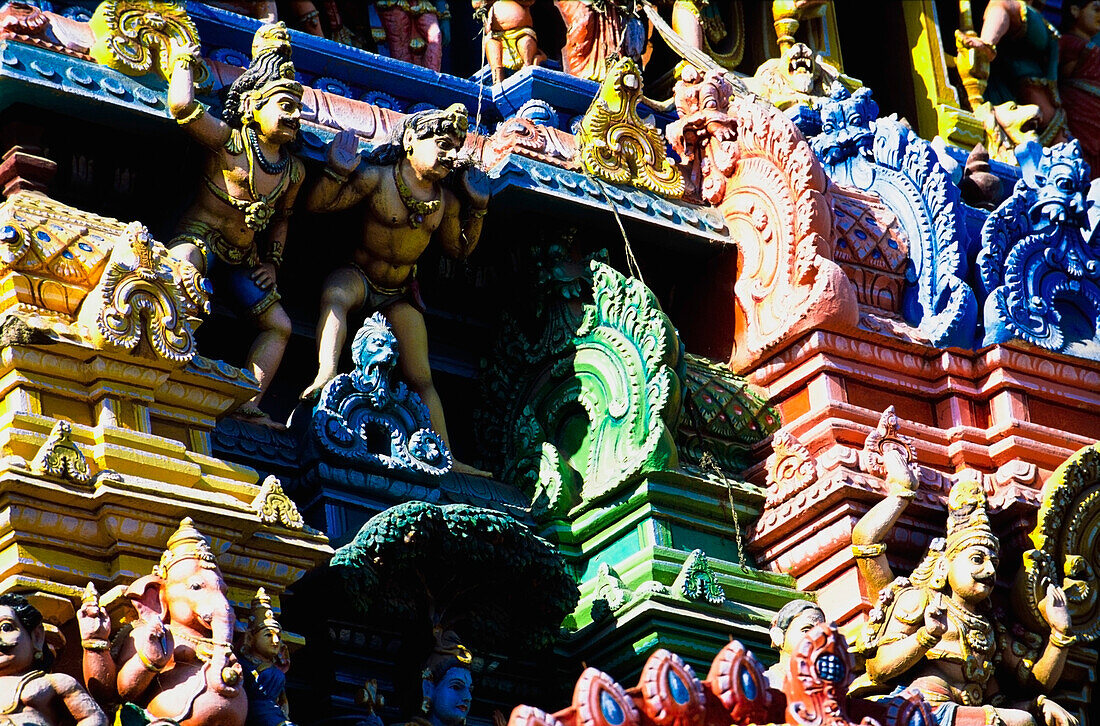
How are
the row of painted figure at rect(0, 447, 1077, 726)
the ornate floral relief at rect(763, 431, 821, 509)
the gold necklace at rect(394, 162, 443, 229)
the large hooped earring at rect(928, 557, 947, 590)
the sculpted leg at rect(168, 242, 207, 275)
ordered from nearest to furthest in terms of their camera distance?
1. the row of painted figure at rect(0, 447, 1077, 726)
2. the sculpted leg at rect(168, 242, 207, 275)
3. the large hooped earring at rect(928, 557, 947, 590)
4. the gold necklace at rect(394, 162, 443, 229)
5. the ornate floral relief at rect(763, 431, 821, 509)

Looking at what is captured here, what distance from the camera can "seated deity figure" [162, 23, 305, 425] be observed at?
602 inches

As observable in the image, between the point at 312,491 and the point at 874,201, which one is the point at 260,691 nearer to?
the point at 312,491

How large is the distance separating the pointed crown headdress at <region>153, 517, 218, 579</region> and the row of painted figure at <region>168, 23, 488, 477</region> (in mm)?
2155

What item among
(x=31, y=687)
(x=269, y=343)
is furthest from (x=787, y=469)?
(x=31, y=687)

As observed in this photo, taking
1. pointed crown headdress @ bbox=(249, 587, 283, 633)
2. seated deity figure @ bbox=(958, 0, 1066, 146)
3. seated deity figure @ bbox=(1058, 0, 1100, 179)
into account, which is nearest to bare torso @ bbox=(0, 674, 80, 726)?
pointed crown headdress @ bbox=(249, 587, 283, 633)

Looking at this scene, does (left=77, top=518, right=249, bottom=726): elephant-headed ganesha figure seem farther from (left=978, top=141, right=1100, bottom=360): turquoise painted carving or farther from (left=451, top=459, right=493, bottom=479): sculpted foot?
(left=978, top=141, right=1100, bottom=360): turquoise painted carving

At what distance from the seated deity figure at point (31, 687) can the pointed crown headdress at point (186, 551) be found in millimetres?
810

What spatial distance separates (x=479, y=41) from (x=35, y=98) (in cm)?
488

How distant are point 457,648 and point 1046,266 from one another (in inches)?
208

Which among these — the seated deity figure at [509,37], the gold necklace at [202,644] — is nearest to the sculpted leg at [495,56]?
the seated deity figure at [509,37]

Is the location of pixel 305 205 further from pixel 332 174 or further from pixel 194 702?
pixel 194 702

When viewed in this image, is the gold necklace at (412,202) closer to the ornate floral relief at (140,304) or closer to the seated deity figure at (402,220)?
the seated deity figure at (402,220)

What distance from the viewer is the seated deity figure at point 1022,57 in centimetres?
2105

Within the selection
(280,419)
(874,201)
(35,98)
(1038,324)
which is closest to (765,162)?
(874,201)
